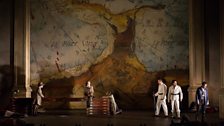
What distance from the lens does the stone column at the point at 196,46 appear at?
23234 millimetres

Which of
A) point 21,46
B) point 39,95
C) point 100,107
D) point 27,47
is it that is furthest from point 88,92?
point 21,46

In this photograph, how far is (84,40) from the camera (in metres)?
24.6

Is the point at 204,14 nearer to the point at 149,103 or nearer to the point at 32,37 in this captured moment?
the point at 149,103

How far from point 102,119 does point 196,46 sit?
6.44 meters

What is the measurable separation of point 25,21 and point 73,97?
4.21 meters

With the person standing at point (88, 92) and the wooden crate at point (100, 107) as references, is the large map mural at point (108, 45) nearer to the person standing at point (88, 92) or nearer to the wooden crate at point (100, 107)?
the person standing at point (88, 92)

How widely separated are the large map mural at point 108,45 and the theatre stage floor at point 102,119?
2186 mm

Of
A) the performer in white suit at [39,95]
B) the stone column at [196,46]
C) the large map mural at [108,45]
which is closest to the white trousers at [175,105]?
the stone column at [196,46]

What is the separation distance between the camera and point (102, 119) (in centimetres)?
1944

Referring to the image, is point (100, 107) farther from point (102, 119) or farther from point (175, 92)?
point (175, 92)

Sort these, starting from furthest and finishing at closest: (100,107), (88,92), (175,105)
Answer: (88,92) < (100,107) < (175,105)

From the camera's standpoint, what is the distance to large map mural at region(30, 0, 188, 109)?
24.4m

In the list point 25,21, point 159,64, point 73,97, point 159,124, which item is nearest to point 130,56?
point 159,64

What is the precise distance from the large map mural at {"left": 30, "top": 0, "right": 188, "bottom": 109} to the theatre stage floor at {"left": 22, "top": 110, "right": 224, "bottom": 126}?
2.19 meters
